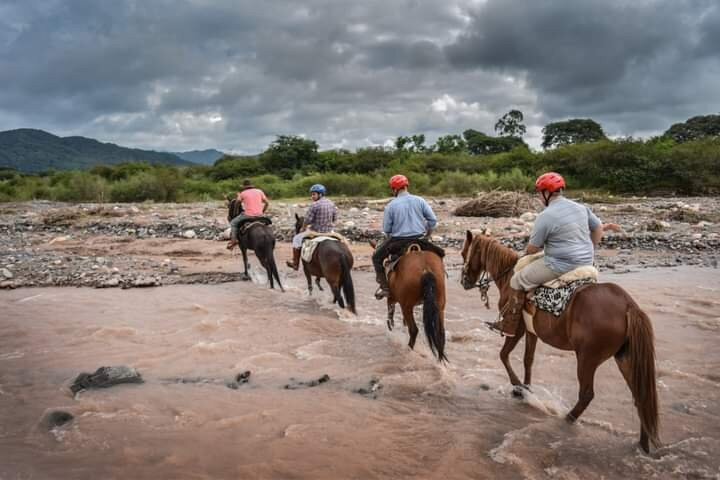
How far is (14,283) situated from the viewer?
A: 34.5ft

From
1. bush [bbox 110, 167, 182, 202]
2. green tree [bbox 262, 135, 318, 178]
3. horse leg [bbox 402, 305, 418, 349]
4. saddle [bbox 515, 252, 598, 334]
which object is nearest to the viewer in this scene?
saddle [bbox 515, 252, 598, 334]

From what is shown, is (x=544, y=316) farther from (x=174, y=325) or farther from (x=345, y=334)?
(x=174, y=325)

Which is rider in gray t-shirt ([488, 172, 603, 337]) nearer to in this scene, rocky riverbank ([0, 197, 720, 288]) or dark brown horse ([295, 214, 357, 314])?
dark brown horse ([295, 214, 357, 314])

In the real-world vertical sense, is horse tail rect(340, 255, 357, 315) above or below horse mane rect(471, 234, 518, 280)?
below

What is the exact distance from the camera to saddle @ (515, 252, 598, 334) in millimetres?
4648

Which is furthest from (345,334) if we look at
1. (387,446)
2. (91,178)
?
(91,178)

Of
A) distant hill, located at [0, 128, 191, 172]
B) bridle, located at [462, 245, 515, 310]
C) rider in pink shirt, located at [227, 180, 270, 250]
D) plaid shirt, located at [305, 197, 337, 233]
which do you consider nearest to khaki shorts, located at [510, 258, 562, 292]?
bridle, located at [462, 245, 515, 310]

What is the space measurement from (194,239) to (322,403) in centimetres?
1265

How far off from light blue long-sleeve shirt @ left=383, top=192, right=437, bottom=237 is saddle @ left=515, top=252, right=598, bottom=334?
2.23m

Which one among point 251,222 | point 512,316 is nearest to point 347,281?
point 251,222

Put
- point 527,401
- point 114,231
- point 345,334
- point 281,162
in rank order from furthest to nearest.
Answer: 1. point 281,162
2. point 114,231
3. point 345,334
4. point 527,401

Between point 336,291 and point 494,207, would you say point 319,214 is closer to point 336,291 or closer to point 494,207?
point 336,291

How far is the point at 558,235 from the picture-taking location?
472 cm

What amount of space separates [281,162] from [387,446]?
4413 centimetres
